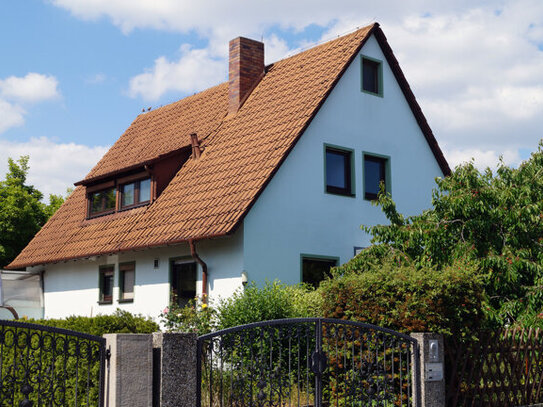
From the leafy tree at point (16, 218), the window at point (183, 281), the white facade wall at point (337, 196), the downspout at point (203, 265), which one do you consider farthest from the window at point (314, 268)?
the leafy tree at point (16, 218)

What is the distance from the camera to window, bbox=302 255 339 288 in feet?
58.1

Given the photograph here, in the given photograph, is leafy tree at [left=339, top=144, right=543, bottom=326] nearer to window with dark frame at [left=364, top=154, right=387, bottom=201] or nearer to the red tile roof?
the red tile roof

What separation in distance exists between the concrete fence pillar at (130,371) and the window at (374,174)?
1202 cm

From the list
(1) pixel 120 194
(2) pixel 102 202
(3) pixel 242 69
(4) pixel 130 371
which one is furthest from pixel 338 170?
(4) pixel 130 371

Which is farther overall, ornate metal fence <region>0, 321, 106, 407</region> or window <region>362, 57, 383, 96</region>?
window <region>362, 57, 383, 96</region>

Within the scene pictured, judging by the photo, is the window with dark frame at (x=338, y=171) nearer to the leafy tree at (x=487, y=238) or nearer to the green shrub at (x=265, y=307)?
the leafy tree at (x=487, y=238)

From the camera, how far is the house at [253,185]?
1708 centimetres

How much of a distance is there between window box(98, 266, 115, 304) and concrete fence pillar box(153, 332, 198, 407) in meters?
13.1

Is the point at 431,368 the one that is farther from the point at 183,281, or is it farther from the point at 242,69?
the point at 242,69

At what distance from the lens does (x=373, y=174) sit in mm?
19969

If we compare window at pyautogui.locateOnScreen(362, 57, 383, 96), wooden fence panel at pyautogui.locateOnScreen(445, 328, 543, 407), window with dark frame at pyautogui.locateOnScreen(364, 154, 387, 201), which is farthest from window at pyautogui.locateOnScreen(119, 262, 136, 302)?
wooden fence panel at pyautogui.locateOnScreen(445, 328, 543, 407)

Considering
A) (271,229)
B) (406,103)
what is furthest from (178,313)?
(406,103)

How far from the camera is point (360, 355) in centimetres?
1019

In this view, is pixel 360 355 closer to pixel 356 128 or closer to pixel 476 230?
pixel 476 230
